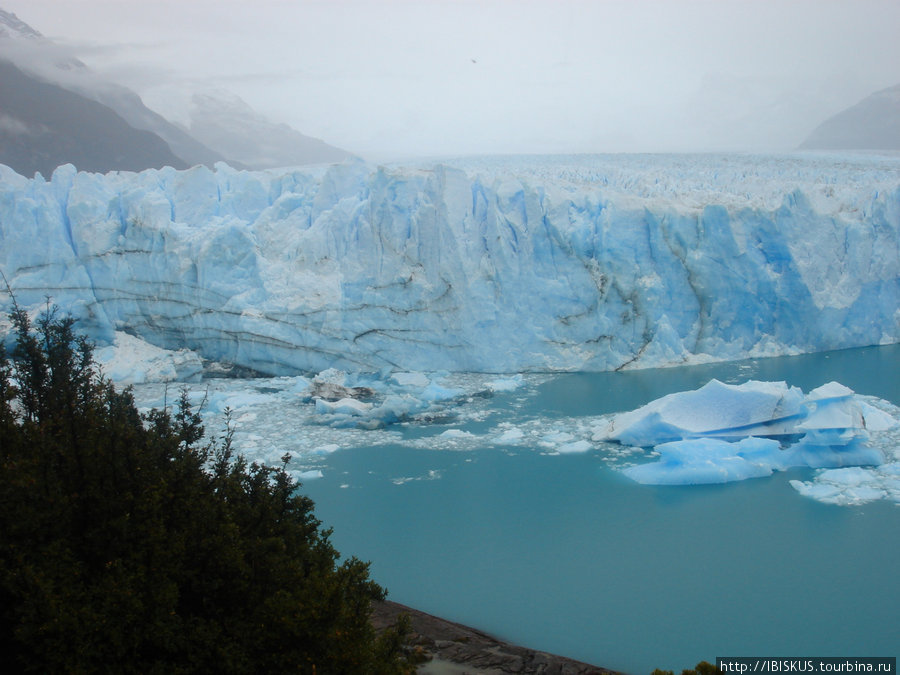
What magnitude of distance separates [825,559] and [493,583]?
8.60ft

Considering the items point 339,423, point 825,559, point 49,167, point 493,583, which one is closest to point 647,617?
point 493,583

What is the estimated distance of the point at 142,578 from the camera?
2955 millimetres

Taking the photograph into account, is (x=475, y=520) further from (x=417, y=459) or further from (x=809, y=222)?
(x=809, y=222)

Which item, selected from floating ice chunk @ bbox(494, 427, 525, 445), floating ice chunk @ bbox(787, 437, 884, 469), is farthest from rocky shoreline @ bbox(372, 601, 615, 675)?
floating ice chunk @ bbox(787, 437, 884, 469)

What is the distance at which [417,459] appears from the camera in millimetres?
8492

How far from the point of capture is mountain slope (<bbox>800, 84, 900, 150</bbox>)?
18.0m

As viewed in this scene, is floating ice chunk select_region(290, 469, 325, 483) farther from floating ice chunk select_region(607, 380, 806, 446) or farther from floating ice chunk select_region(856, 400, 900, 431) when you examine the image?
floating ice chunk select_region(856, 400, 900, 431)

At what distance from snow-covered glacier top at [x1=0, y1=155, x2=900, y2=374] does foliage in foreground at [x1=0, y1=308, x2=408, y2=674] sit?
799cm

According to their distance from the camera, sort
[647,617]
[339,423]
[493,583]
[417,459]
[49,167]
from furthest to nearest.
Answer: [49,167], [339,423], [417,459], [493,583], [647,617]

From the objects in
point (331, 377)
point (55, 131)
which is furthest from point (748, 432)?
point (55, 131)

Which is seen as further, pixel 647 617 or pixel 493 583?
pixel 493 583

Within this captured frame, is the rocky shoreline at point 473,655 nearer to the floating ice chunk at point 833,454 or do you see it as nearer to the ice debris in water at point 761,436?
the ice debris in water at point 761,436

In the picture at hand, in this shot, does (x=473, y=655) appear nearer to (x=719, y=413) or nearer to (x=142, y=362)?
(x=719, y=413)

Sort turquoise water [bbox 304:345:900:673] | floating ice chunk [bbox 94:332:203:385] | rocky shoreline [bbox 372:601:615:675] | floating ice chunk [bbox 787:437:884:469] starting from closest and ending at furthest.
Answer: rocky shoreline [bbox 372:601:615:675], turquoise water [bbox 304:345:900:673], floating ice chunk [bbox 787:437:884:469], floating ice chunk [bbox 94:332:203:385]
